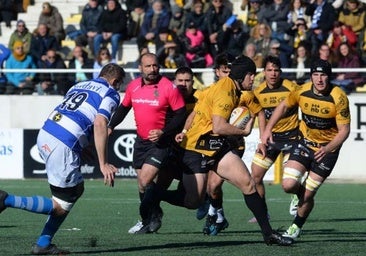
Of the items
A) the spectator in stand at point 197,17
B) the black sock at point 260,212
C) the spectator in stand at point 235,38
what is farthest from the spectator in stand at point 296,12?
the black sock at point 260,212

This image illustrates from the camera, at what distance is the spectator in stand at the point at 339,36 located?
23312 mm

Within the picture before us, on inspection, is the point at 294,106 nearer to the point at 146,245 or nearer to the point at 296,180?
the point at 296,180

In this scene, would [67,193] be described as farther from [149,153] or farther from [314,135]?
[314,135]

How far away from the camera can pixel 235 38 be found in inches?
950

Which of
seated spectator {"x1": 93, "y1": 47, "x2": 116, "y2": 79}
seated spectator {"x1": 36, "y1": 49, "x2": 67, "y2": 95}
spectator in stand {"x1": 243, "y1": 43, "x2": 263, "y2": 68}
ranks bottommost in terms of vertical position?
seated spectator {"x1": 36, "y1": 49, "x2": 67, "y2": 95}

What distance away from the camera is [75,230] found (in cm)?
1362

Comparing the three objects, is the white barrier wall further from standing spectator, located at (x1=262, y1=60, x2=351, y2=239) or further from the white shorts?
the white shorts

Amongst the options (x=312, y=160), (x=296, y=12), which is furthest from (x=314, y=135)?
(x=296, y=12)

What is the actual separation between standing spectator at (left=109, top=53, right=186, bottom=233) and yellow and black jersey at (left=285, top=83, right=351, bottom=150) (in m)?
1.39

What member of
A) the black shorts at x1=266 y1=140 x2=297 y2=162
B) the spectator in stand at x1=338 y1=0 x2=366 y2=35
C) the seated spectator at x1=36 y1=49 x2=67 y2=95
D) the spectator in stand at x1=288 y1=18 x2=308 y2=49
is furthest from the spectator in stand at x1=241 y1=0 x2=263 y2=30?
the black shorts at x1=266 y1=140 x2=297 y2=162

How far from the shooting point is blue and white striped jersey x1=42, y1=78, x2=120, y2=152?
10.8m

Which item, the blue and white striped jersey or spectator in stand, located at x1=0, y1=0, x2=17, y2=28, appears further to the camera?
spectator in stand, located at x1=0, y1=0, x2=17, y2=28

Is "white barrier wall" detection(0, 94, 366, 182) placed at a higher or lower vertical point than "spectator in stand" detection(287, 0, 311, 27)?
lower

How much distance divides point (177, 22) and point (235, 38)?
177cm
